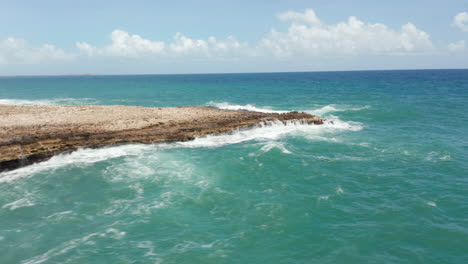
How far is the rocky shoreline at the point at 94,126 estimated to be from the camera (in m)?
24.8

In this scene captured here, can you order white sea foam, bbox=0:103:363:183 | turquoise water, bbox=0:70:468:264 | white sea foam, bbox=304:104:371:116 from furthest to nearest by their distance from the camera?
white sea foam, bbox=304:104:371:116 → white sea foam, bbox=0:103:363:183 → turquoise water, bbox=0:70:468:264

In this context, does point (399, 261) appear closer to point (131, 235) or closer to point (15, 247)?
point (131, 235)

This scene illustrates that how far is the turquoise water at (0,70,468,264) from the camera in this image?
13438 millimetres

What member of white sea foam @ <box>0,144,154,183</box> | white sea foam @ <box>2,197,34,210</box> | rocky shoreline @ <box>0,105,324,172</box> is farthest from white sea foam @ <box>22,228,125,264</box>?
rocky shoreline @ <box>0,105,324,172</box>

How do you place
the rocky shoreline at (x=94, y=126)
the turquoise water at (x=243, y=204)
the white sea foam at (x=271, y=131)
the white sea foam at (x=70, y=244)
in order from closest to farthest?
the white sea foam at (x=70, y=244)
the turquoise water at (x=243, y=204)
the rocky shoreline at (x=94, y=126)
the white sea foam at (x=271, y=131)

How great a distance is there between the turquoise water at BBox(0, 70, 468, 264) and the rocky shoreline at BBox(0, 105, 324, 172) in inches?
51.1

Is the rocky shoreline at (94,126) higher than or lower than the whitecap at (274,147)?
higher

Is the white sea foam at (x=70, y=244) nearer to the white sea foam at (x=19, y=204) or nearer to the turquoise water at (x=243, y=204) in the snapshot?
the turquoise water at (x=243, y=204)

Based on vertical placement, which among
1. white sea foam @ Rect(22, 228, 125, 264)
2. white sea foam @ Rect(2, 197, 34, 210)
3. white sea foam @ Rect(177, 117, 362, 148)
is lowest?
white sea foam @ Rect(22, 228, 125, 264)

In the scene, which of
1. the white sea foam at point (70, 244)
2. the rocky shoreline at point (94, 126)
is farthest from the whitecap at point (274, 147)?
the white sea foam at point (70, 244)

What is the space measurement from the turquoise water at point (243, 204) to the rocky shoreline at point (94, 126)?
4.26 ft

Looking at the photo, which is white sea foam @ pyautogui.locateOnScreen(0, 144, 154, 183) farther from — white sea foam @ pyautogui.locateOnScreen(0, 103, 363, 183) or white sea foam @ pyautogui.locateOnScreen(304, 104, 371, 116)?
white sea foam @ pyautogui.locateOnScreen(304, 104, 371, 116)

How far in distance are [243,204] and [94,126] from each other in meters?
20.7

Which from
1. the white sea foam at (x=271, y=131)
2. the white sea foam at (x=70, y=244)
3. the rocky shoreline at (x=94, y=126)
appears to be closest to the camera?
the white sea foam at (x=70, y=244)
